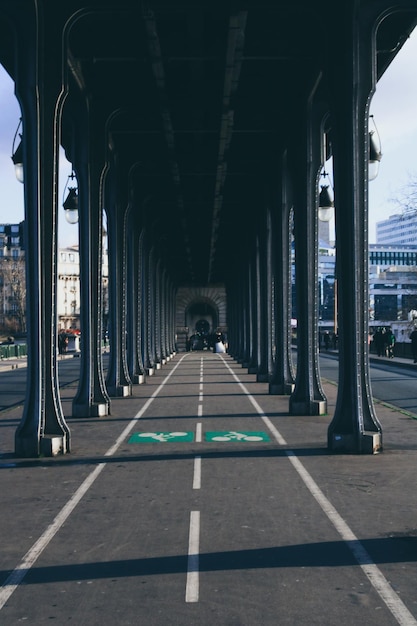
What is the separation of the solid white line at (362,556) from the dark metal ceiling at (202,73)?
8431mm

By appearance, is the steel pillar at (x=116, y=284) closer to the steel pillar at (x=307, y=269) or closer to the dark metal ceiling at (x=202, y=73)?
the dark metal ceiling at (x=202, y=73)

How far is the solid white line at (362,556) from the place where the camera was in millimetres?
7530

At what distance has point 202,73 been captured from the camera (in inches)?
891

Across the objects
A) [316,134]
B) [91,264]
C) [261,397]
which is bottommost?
[261,397]

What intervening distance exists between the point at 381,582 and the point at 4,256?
18104 centimetres

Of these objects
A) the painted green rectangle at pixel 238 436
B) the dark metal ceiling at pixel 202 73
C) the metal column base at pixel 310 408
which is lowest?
the painted green rectangle at pixel 238 436

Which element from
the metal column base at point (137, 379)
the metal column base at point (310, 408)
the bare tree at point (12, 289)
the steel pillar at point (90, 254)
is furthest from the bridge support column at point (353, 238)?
the bare tree at point (12, 289)

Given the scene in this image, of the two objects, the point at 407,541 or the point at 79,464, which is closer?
the point at 407,541

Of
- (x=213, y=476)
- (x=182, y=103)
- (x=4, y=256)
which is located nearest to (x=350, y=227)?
(x=213, y=476)

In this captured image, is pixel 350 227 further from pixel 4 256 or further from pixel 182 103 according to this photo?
pixel 4 256

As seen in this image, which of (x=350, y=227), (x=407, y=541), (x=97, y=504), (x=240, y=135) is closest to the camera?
(x=407, y=541)

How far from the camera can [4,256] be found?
184 m

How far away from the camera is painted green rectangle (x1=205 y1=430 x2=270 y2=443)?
19.1 meters

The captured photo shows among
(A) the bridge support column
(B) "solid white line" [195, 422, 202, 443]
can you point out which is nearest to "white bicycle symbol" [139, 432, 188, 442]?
(B) "solid white line" [195, 422, 202, 443]
